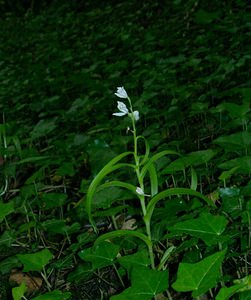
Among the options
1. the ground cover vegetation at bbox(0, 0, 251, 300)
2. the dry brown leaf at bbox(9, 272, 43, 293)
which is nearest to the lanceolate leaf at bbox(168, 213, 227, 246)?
the ground cover vegetation at bbox(0, 0, 251, 300)

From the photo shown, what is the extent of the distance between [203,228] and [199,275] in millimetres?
Result: 187

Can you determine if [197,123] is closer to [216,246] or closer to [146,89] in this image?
[146,89]

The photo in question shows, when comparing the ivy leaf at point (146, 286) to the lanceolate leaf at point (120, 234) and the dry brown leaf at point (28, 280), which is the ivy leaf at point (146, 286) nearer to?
the lanceolate leaf at point (120, 234)

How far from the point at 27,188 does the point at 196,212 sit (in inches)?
29.8

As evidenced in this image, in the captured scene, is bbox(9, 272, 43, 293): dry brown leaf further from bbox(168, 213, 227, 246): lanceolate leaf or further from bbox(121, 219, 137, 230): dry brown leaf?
bbox(168, 213, 227, 246): lanceolate leaf

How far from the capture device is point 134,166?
111 cm

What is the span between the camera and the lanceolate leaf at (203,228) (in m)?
1.06

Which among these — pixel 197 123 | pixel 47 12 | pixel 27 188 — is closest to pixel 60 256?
pixel 27 188

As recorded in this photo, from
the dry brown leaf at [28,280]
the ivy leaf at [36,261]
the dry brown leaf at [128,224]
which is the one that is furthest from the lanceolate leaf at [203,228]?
the dry brown leaf at [28,280]

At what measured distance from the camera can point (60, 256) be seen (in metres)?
1.54

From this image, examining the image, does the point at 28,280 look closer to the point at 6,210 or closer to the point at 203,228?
the point at 6,210

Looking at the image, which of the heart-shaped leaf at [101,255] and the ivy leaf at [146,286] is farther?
the heart-shaped leaf at [101,255]

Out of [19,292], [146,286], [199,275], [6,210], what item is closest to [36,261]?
[19,292]

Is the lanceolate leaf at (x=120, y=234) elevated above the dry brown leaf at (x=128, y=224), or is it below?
above
